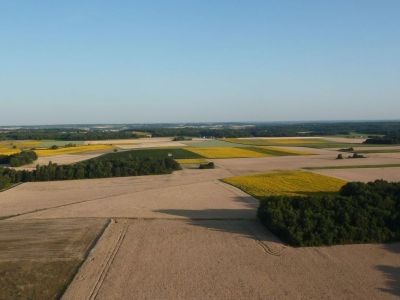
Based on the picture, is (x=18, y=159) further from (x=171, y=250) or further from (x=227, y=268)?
(x=227, y=268)

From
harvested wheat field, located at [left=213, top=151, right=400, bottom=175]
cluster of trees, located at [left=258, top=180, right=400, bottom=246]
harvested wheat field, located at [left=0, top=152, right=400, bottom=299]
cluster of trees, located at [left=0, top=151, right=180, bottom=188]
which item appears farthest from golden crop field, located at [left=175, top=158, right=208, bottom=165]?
cluster of trees, located at [left=258, top=180, right=400, bottom=246]

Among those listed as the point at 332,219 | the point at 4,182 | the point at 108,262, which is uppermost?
the point at 332,219

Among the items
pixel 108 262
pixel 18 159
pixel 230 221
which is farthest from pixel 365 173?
pixel 18 159

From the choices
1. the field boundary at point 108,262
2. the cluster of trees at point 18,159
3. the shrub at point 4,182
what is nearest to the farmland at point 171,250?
the field boundary at point 108,262

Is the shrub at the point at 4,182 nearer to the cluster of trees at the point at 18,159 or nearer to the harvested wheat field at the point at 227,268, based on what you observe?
the cluster of trees at the point at 18,159

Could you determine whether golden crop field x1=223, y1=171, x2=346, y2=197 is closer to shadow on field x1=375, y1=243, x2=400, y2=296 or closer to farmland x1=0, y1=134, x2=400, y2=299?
farmland x1=0, y1=134, x2=400, y2=299

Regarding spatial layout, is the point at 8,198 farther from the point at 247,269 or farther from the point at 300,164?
the point at 300,164
